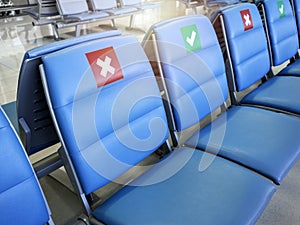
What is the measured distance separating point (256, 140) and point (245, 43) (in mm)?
673

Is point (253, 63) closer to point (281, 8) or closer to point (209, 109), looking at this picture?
point (209, 109)

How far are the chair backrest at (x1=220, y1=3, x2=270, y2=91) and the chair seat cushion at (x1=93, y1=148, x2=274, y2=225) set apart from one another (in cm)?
73

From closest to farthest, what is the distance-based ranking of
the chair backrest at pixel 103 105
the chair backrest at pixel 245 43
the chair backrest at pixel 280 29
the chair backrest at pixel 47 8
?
the chair backrest at pixel 103 105 < the chair backrest at pixel 245 43 < the chair backrest at pixel 280 29 < the chair backrest at pixel 47 8

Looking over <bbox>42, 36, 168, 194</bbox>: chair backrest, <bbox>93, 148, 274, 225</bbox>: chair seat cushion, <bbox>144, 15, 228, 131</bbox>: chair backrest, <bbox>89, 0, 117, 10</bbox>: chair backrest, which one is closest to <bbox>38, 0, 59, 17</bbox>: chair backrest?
<bbox>89, 0, 117, 10</bbox>: chair backrest

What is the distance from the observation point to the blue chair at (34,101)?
3.04ft

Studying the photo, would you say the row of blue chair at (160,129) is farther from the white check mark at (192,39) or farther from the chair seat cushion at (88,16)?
the chair seat cushion at (88,16)

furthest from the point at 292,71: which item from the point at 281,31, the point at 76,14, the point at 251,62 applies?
the point at 76,14

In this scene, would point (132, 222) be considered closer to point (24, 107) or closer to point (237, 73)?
point (24, 107)

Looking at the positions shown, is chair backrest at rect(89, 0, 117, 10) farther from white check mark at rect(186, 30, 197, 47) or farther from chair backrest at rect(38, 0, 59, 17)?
white check mark at rect(186, 30, 197, 47)

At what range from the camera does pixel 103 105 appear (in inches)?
40.2

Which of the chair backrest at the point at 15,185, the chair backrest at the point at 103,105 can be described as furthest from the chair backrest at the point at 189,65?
the chair backrest at the point at 15,185

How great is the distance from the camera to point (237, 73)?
1.66m

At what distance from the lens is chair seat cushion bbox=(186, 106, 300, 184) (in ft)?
3.83

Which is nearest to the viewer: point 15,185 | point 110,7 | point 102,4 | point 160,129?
point 15,185
